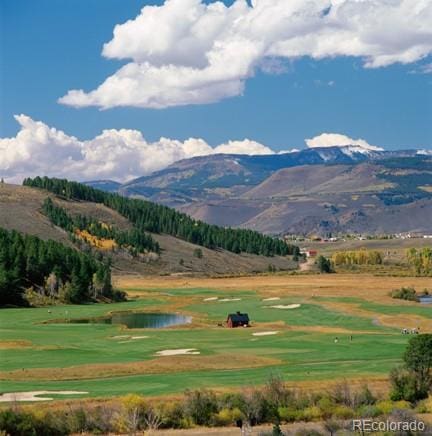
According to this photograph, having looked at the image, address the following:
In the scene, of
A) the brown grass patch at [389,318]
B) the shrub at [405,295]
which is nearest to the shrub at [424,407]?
the brown grass patch at [389,318]

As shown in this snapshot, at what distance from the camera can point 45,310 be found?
116938mm

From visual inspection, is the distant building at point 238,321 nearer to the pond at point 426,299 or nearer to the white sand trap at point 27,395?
the pond at point 426,299

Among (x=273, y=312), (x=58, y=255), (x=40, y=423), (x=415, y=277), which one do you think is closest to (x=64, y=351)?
(x=40, y=423)

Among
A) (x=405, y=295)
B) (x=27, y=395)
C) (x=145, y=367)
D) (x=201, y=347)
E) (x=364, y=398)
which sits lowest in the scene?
(x=27, y=395)

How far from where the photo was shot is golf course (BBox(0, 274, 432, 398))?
52969 millimetres

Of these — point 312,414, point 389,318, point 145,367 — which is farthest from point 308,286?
point 312,414

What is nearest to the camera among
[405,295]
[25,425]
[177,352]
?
[25,425]

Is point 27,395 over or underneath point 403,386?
underneath

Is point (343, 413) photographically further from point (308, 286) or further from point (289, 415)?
point (308, 286)

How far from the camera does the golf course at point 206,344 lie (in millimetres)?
52969

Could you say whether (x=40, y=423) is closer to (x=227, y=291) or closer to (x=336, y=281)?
(x=227, y=291)

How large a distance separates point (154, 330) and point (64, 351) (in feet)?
69.9

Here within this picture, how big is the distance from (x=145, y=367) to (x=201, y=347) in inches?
540

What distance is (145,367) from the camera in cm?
5931
